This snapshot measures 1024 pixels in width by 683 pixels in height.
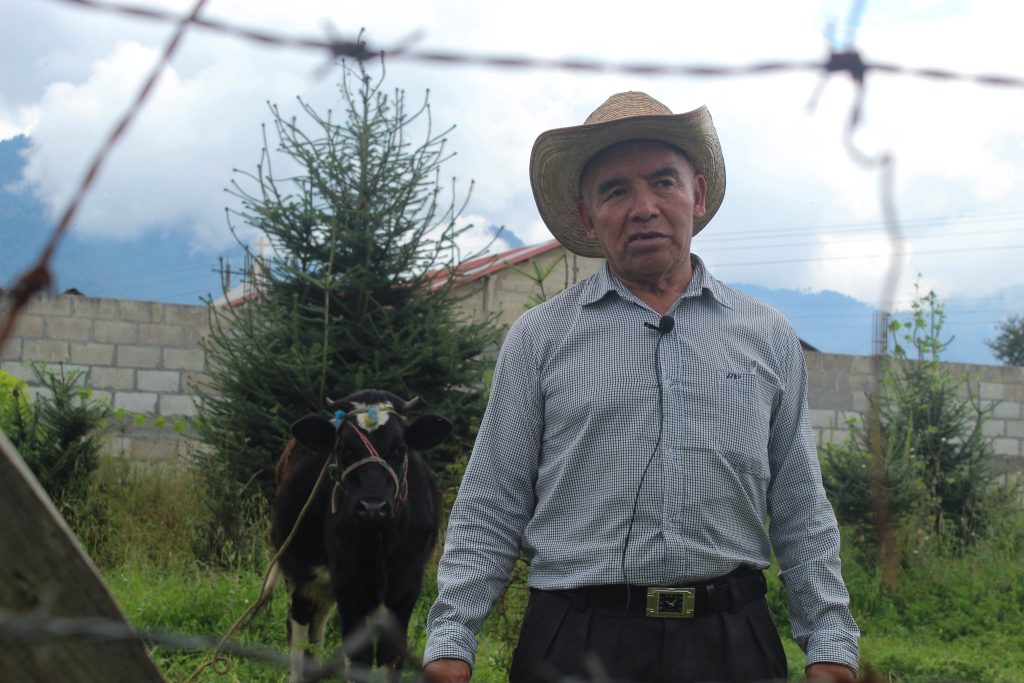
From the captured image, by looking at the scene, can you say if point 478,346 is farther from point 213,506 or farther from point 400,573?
point 400,573

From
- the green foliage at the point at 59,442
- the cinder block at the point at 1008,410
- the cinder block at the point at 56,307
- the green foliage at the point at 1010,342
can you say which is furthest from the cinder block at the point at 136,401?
the green foliage at the point at 1010,342

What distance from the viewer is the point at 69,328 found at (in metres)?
9.92

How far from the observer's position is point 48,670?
91 cm

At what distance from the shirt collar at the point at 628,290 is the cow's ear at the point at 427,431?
2570mm

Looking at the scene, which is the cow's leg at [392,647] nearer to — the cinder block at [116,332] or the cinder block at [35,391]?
the cinder block at [35,391]

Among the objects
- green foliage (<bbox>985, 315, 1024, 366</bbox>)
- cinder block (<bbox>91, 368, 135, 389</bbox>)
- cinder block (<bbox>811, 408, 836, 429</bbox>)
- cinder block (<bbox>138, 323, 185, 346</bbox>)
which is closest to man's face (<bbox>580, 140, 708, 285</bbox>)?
cinder block (<bbox>138, 323, 185, 346</bbox>)

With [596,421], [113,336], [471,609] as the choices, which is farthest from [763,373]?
[113,336]

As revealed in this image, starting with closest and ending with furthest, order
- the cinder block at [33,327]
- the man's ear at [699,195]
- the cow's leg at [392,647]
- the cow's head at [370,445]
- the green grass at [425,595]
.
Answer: the man's ear at [699,195] < the cow's leg at [392,647] < the cow's head at [370,445] < the green grass at [425,595] < the cinder block at [33,327]

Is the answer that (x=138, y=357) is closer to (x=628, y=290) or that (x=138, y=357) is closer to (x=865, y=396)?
(x=865, y=396)

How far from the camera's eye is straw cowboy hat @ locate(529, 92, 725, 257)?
250cm

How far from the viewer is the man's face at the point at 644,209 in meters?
2.39

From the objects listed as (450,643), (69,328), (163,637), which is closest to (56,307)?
(69,328)

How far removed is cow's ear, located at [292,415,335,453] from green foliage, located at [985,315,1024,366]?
115ft

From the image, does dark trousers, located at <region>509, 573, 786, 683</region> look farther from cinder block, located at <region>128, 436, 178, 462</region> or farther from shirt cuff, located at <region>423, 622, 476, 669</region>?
cinder block, located at <region>128, 436, 178, 462</region>
